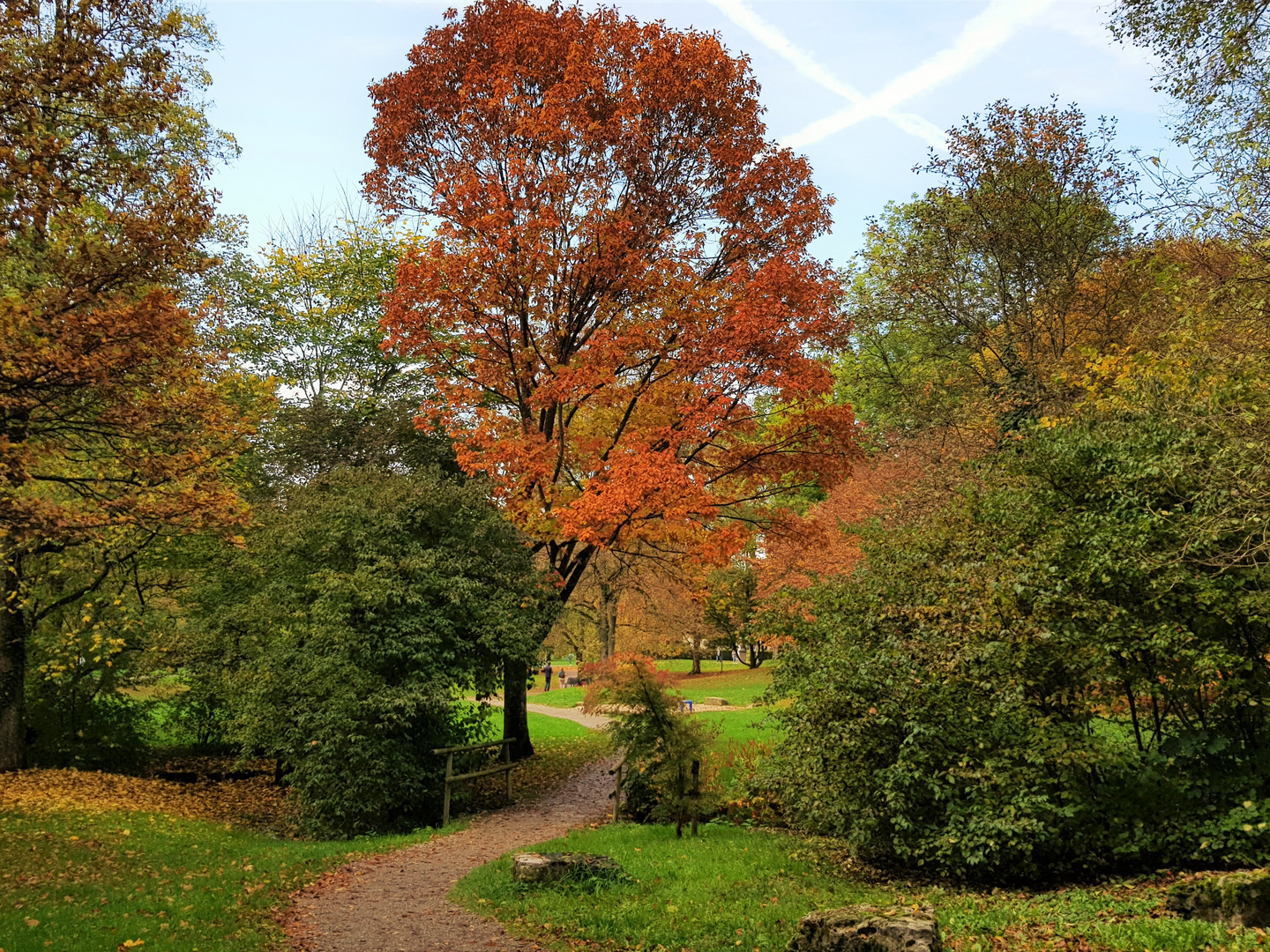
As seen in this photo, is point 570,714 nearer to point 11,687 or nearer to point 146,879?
point 11,687

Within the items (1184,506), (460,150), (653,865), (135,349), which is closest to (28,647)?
(135,349)

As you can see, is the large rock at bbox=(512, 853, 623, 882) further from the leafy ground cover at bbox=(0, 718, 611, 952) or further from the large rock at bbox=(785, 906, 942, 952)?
the large rock at bbox=(785, 906, 942, 952)

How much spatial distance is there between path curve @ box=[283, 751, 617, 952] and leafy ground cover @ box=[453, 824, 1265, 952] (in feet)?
1.28

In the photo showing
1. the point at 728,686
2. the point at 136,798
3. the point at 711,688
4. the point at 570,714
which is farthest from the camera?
the point at 728,686

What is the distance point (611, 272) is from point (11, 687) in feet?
45.3

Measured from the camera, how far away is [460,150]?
1762 cm

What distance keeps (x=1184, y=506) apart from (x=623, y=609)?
3155cm

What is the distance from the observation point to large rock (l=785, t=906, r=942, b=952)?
6.00m

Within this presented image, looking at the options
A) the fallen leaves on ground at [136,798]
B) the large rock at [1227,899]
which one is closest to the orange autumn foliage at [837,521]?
the large rock at [1227,899]

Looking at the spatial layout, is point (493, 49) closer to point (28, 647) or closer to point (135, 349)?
point (135, 349)

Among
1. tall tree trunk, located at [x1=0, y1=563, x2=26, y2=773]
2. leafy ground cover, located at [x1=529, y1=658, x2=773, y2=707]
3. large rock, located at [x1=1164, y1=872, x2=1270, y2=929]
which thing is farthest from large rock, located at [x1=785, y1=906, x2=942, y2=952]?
leafy ground cover, located at [x1=529, y1=658, x2=773, y2=707]

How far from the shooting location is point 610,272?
15.9m

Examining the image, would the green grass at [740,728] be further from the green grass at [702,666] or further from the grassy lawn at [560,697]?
the green grass at [702,666]

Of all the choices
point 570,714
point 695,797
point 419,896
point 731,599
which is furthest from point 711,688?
point 419,896
